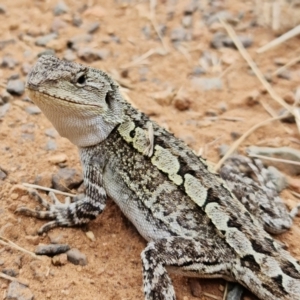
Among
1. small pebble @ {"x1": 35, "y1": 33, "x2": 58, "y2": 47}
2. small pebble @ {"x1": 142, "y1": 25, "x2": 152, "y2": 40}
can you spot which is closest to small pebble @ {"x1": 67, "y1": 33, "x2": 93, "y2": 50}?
small pebble @ {"x1": 35, "y1": 33, "x2": 58, "y2": 47}

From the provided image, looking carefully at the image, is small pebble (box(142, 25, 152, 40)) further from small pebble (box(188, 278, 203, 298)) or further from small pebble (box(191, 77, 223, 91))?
small pebble (box(188, 278, 203, 298))

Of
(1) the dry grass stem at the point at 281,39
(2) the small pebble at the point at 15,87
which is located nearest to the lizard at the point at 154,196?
(2) the small pebble at the point at 15,87

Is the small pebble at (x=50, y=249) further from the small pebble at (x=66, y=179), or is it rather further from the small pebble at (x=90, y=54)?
the small pebble at (x=90, y=54)

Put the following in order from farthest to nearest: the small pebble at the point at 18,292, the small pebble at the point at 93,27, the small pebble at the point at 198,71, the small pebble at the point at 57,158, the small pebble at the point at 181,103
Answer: the small pebble at the point at 93,27, the small pebble at the point at 198,71, the small pebble at the point at 181,103, the small pebble at the point at 57,158, the small pebble at the point at 18,292

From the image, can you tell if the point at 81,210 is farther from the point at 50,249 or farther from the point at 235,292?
the point at 235,292

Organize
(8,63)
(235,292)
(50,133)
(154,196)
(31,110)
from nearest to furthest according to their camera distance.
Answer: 1. (235,292)
2. (154,196)
3. (50,133)
4. (31,110)
5. (8,63)

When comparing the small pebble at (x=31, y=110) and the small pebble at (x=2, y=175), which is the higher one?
the small pebble at (x=31, y=110)

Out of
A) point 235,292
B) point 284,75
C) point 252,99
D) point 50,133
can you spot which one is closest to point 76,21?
point 50,133

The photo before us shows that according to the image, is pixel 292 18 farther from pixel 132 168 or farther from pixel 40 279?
pixel 40 279
